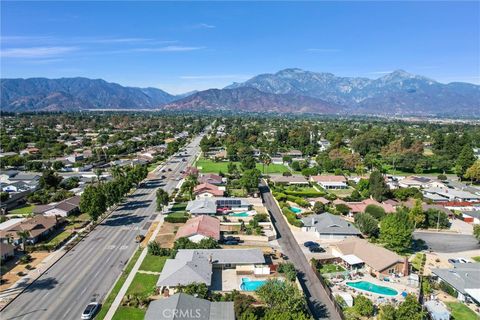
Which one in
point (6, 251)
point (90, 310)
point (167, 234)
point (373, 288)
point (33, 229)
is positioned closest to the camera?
point (90, 310)

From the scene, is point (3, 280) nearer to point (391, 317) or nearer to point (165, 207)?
point (165, 207)

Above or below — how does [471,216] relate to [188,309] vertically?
below

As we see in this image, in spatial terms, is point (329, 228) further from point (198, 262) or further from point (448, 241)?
point (198, 262)

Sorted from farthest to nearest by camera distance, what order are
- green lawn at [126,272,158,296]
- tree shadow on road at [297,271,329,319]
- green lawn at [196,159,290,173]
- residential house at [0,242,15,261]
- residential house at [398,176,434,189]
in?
green lawn at [196,159,290,173] → residential house at [398,176,434,189] → residential house at [0,242,15,261] → green lawn at [126,272,158,296] → tree shadow on road at [297,271,329,319]

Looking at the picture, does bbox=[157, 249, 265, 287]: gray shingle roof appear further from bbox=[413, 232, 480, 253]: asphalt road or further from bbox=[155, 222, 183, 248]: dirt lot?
bbox=[413, 232, 480, 253]: asphalt road

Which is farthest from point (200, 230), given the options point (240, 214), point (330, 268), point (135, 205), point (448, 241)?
point (448, 241)

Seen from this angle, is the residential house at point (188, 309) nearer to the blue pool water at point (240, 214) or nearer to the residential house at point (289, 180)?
the blue pool water at point (240, 214)

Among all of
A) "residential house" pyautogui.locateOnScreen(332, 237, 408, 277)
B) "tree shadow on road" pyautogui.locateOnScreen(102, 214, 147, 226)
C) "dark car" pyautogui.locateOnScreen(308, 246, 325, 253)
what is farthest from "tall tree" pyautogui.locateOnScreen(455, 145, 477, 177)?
"tree shadow on road" pyautogui.locateOnScreen(102, 214, 147, 226)
